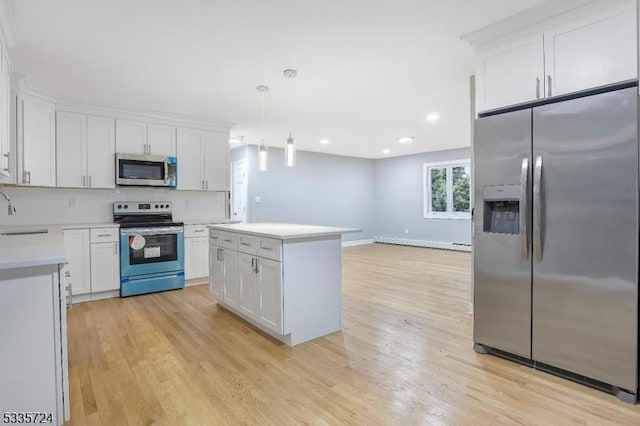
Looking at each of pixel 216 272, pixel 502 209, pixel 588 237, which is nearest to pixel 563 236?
pixel 588 237

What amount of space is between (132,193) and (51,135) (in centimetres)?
114

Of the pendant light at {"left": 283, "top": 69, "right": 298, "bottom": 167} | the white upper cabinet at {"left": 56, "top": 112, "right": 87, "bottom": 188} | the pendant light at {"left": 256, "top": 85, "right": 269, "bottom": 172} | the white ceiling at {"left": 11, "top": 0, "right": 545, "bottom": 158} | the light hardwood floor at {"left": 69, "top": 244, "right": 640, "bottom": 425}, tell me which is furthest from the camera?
the white upper cabinet at {"left": 56, "top": 112, "right": 87, "bottom": 188}

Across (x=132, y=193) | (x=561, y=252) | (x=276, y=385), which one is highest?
(x=132, y=193)

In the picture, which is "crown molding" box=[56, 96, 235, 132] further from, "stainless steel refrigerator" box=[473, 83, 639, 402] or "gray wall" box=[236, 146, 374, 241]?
"stainless steel refrigerator" box=[473, 83, 639, 402]

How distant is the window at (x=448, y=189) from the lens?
310 inches

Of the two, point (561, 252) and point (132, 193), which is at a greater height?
point (132, 193)

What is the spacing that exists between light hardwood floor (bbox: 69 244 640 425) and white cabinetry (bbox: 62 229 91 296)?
408mm

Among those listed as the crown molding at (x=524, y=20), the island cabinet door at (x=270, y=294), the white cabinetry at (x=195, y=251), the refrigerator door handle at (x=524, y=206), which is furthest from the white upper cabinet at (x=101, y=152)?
the refrigerator door handle at (x=524, y=206)

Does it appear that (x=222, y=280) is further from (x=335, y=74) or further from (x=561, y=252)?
(x=561, y=252)

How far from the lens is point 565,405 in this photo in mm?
1928

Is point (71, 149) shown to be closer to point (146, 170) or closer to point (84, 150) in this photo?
point (84, 150)

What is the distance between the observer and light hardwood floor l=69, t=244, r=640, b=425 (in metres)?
1.86

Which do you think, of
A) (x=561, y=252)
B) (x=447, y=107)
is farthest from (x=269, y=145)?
(x=561, y=252)

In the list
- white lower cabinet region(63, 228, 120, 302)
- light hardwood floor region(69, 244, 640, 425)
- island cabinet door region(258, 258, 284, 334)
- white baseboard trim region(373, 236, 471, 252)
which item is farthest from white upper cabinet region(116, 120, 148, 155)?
white baseboard trim region(373, 236, 471, 252)
